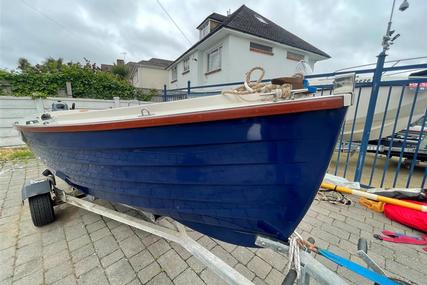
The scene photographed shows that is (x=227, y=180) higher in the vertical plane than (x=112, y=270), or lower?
higher

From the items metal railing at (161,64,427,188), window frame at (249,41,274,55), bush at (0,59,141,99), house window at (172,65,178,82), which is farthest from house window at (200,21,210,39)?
metal railing at (161,64,427,188)

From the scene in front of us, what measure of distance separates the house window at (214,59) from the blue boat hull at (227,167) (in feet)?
30.2

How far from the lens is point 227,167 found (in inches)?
40.2

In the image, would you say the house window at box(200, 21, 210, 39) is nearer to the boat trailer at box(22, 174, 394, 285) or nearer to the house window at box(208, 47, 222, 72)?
the house window at box(208, 47, 222, 72)

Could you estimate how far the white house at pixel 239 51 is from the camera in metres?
8.55

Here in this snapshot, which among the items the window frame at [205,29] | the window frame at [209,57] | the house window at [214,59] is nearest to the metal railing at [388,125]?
the window frame at [209,57]

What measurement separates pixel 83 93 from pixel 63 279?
7.53 m

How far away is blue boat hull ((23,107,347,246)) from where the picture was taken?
0.89 meters

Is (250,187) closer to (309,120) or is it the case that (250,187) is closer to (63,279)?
(309,120)

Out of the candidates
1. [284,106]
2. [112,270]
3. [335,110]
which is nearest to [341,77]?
[335,110]

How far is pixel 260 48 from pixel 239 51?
1435 mm

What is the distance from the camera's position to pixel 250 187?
3.35ft

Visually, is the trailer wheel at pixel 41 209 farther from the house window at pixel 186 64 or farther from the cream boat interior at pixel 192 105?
the house window at pixel 186 64

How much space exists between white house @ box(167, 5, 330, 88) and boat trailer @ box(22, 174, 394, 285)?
826 centimetres
